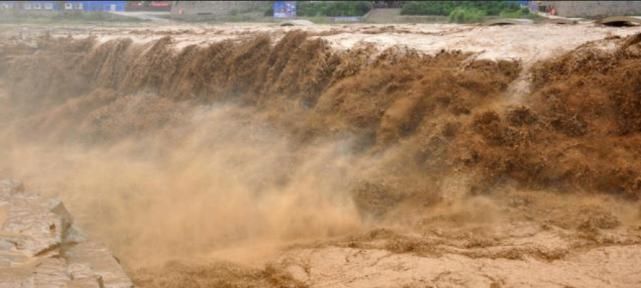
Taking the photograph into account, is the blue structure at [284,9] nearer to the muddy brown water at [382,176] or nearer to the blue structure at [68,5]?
the blue structure at [68,5]

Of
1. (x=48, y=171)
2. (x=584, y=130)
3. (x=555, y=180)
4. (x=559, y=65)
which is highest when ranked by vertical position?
(x=559, y=65)

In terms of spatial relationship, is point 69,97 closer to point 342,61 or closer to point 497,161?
point 342,61

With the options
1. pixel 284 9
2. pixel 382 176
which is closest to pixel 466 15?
pixel 284 9

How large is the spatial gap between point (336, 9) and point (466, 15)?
7934 mm

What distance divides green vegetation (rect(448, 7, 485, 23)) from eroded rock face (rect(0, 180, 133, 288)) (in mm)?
14313

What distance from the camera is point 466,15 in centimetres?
1989

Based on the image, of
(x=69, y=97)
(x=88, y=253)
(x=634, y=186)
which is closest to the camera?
(x=88, y=253)

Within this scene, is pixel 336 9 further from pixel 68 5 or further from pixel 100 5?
pixel 68 5

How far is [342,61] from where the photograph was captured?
9.98m

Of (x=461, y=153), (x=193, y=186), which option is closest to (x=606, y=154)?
(x=461, y=153)

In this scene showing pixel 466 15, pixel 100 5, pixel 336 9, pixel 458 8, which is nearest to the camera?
pixel 466 15

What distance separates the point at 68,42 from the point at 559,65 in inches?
536

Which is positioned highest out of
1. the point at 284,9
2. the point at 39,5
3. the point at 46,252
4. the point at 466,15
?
the point at 39,5

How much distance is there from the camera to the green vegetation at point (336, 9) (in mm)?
26281
